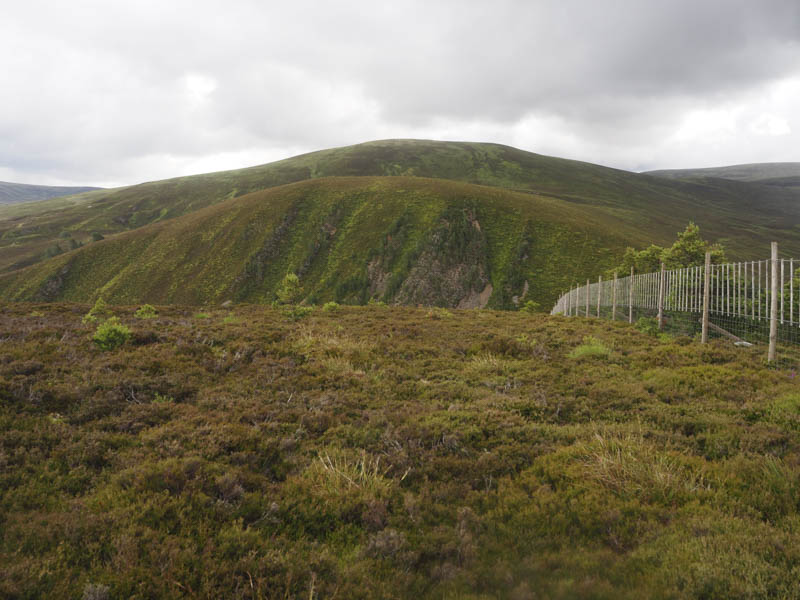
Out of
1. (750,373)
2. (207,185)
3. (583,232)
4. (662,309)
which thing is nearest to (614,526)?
(750,373)

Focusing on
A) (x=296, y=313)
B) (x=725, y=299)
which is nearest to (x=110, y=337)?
(x=296, y=313)

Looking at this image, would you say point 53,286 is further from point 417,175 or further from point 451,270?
point 417,175

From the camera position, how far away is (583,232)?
6856cm

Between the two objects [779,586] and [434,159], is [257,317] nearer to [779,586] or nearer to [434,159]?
[779,586]

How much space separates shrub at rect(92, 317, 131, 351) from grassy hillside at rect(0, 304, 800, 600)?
26.0 inches

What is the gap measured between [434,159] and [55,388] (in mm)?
190984

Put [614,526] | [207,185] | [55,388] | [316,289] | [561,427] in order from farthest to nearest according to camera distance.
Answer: [207,185] → [316,289] → [55,388] → [561,427] → [614,526]

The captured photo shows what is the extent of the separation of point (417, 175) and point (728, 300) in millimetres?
161574

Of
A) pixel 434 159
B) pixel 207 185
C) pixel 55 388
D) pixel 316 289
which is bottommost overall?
pixel 316 289

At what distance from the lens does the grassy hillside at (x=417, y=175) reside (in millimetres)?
123250

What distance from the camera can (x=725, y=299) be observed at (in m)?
12.8

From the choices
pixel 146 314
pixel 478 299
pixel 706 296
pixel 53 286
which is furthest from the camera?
pixel 53 286

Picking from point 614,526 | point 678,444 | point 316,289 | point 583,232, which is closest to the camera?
point 614,526

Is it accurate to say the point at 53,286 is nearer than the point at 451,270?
No
